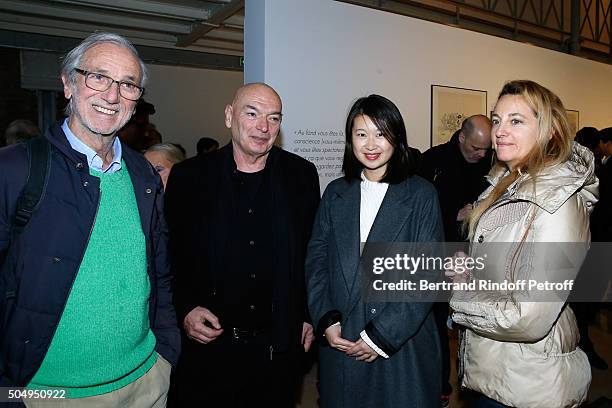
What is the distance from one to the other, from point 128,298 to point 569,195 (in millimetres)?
1597

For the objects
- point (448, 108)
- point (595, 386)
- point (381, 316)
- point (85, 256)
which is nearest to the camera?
point (85, 256)

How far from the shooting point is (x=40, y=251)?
1.45 metres

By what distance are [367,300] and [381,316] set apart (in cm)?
9

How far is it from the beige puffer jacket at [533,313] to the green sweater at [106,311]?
1.25 meters

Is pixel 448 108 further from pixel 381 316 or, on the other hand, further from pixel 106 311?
pixel 106 311

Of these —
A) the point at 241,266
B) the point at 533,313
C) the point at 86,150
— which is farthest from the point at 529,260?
the point at 86,150

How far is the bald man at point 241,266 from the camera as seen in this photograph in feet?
7.22

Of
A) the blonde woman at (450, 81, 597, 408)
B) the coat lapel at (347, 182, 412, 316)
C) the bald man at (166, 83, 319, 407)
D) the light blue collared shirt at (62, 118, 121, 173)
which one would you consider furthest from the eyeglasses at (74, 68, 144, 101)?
the blonde woman at (450, 81, 597, 408)

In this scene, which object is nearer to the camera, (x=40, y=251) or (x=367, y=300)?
(x=40, y=251)

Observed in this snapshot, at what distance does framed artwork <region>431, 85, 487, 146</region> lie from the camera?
18.5ft

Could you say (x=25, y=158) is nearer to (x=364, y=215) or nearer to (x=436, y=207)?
(x=364, y=215)

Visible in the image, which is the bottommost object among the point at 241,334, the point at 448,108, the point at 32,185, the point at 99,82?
the point at 241,334

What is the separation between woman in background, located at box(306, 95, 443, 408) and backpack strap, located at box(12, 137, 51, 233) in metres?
1.18

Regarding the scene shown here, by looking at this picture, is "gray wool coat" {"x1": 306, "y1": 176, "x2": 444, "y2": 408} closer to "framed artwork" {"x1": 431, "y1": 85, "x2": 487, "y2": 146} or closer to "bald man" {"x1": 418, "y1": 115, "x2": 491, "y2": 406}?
"bald man" {"x1": 418, "y1": 115, "x2": 491, "y2": 406}
